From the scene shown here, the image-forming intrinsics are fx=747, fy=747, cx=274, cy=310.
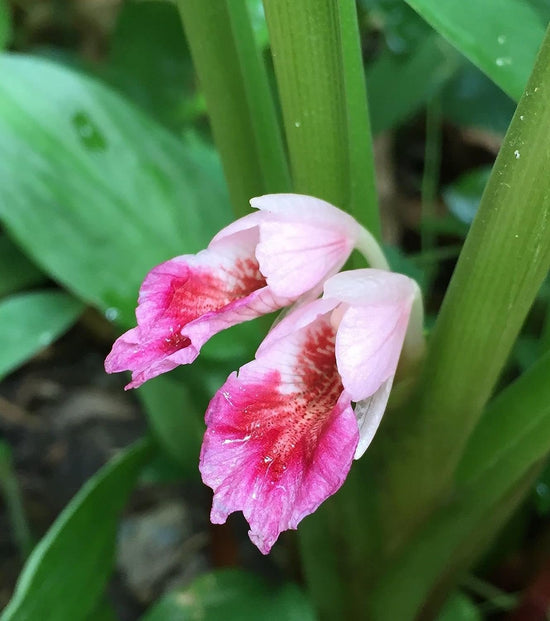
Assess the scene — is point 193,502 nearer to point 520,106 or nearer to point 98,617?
point 98,617

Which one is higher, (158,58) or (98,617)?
(158,58)

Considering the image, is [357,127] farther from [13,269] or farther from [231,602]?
[13,269]

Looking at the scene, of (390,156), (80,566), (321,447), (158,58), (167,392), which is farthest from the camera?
(390,156)

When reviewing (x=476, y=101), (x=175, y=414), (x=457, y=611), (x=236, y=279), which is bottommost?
(x=457, y=611)

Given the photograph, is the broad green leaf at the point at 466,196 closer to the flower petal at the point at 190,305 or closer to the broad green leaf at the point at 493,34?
the broad green leaf at the point at 493,34

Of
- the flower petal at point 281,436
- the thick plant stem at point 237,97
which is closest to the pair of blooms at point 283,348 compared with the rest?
the flower petal at point 281,436

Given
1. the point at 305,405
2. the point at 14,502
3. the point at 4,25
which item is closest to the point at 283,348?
the point at 305,405

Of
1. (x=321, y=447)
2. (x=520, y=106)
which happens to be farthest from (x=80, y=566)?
(x=520, y=106)
